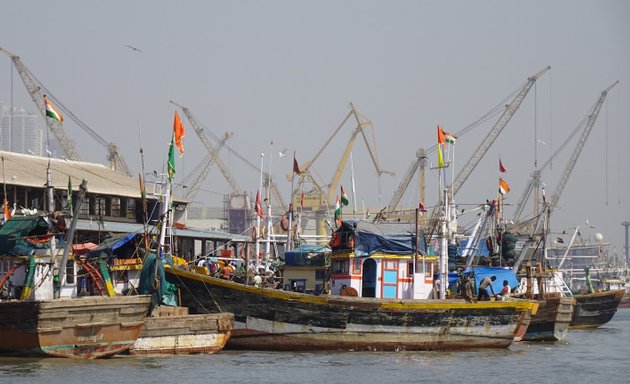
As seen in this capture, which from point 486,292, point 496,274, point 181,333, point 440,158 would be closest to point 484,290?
Result: point 486,292

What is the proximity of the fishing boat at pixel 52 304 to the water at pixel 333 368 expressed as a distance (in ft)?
1.82

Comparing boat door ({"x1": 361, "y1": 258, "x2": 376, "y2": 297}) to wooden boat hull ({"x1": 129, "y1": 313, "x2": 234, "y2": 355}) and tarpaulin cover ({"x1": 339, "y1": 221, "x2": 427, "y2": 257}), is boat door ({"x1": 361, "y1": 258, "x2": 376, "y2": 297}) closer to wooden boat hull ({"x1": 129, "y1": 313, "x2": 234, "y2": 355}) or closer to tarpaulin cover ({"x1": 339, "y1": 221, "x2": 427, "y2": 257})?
tarpaulin cover ({"x1": 339, "y1": 221, "x2": 427, "y2": 257})

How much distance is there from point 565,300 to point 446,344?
10.9 metres

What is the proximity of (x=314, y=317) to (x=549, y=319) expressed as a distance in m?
15.5

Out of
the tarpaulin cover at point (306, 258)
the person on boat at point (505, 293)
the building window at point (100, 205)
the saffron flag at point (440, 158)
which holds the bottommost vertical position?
the person on boat at point (505, 293)

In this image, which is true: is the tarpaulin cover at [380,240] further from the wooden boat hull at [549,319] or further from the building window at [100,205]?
the building window at [100,205]

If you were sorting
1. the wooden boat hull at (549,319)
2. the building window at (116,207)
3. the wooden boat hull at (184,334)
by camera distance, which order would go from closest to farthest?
the wooden boat hull at (184,334)
the wooden boat hull at (549,319)
the building window at (116,207)

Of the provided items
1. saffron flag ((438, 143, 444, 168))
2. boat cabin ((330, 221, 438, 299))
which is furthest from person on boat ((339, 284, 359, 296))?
saffron flag ((438, 143, 444, 168))

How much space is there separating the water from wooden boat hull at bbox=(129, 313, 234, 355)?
0.57m

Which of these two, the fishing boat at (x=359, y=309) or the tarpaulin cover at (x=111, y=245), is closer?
the fishing boat at (x=359, y=309)

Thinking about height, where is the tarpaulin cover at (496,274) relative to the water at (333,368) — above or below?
above

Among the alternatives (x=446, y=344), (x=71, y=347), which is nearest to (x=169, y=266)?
(x=71, y=347)

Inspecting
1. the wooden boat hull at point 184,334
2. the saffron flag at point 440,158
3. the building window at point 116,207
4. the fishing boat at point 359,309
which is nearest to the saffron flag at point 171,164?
the fishing boat at point 359,309

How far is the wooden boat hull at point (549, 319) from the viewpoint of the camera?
171 feet
